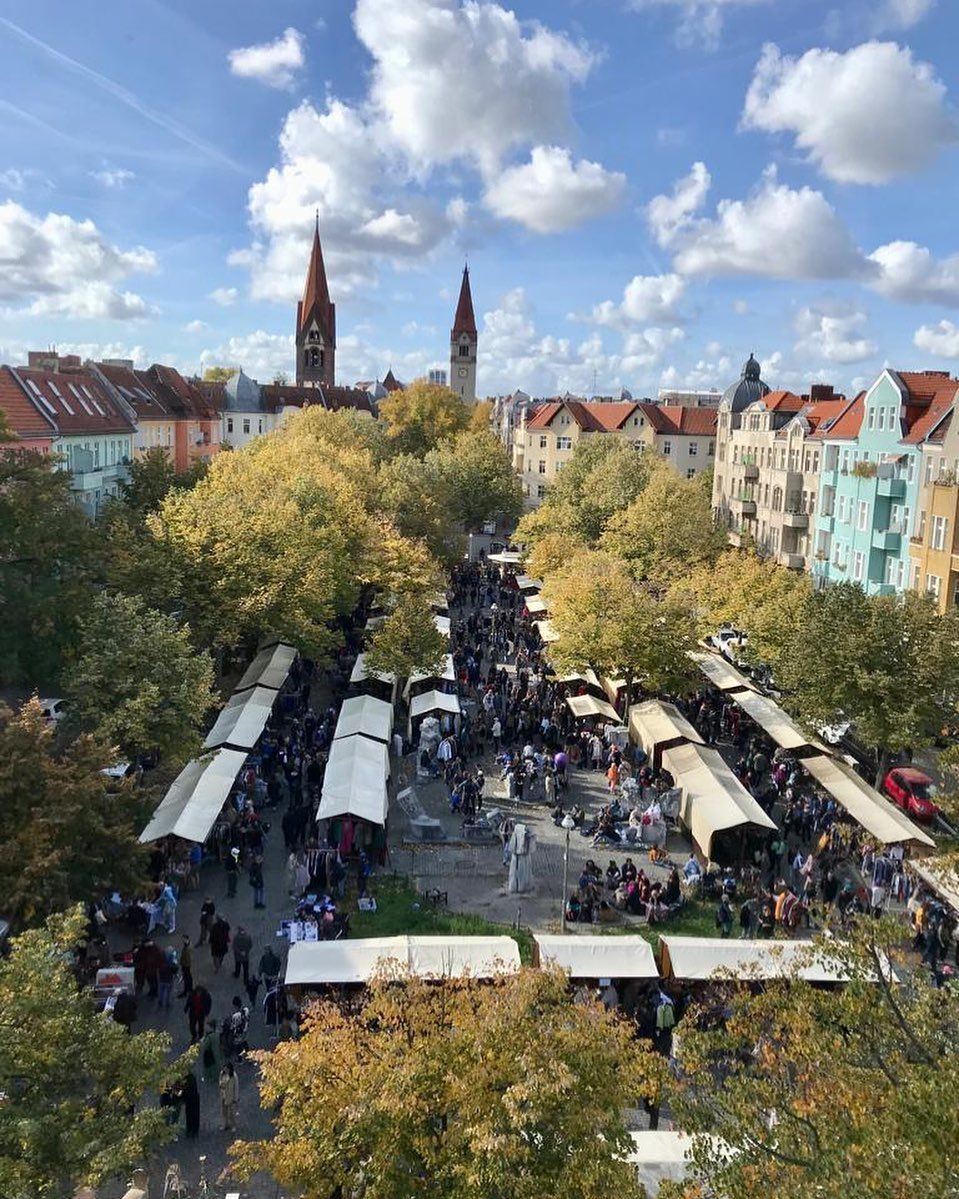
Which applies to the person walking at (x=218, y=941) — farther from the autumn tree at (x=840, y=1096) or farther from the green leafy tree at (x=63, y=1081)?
the autumn tree at (x=840, y=1096)

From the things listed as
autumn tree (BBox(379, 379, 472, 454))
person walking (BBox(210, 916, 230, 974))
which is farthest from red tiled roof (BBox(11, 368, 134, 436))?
autumn tree (BBox(379, 379, 472, 454))

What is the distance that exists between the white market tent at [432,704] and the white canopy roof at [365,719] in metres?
1.16

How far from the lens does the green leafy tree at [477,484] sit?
77562mm

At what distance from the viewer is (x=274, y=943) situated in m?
20.8

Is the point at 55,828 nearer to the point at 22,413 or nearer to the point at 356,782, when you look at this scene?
the point at 356,782

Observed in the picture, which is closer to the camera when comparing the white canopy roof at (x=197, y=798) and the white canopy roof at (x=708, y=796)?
the white canopy roof at (x=197, y=798)

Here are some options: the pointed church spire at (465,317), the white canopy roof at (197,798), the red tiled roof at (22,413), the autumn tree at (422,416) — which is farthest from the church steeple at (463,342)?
the white canopy roof at (197,798)

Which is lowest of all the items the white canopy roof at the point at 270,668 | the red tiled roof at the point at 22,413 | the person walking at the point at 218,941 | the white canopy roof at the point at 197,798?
the person walking at the point at 218,941

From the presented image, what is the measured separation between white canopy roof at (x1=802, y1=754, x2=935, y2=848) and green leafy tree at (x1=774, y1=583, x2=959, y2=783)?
5.05 feet

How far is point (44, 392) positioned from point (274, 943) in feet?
143

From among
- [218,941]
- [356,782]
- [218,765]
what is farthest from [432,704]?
[218,941]

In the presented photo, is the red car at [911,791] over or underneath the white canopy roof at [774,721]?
underneath

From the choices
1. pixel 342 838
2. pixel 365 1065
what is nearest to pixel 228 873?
pixel 342 838

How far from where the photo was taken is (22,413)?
48938 mm
